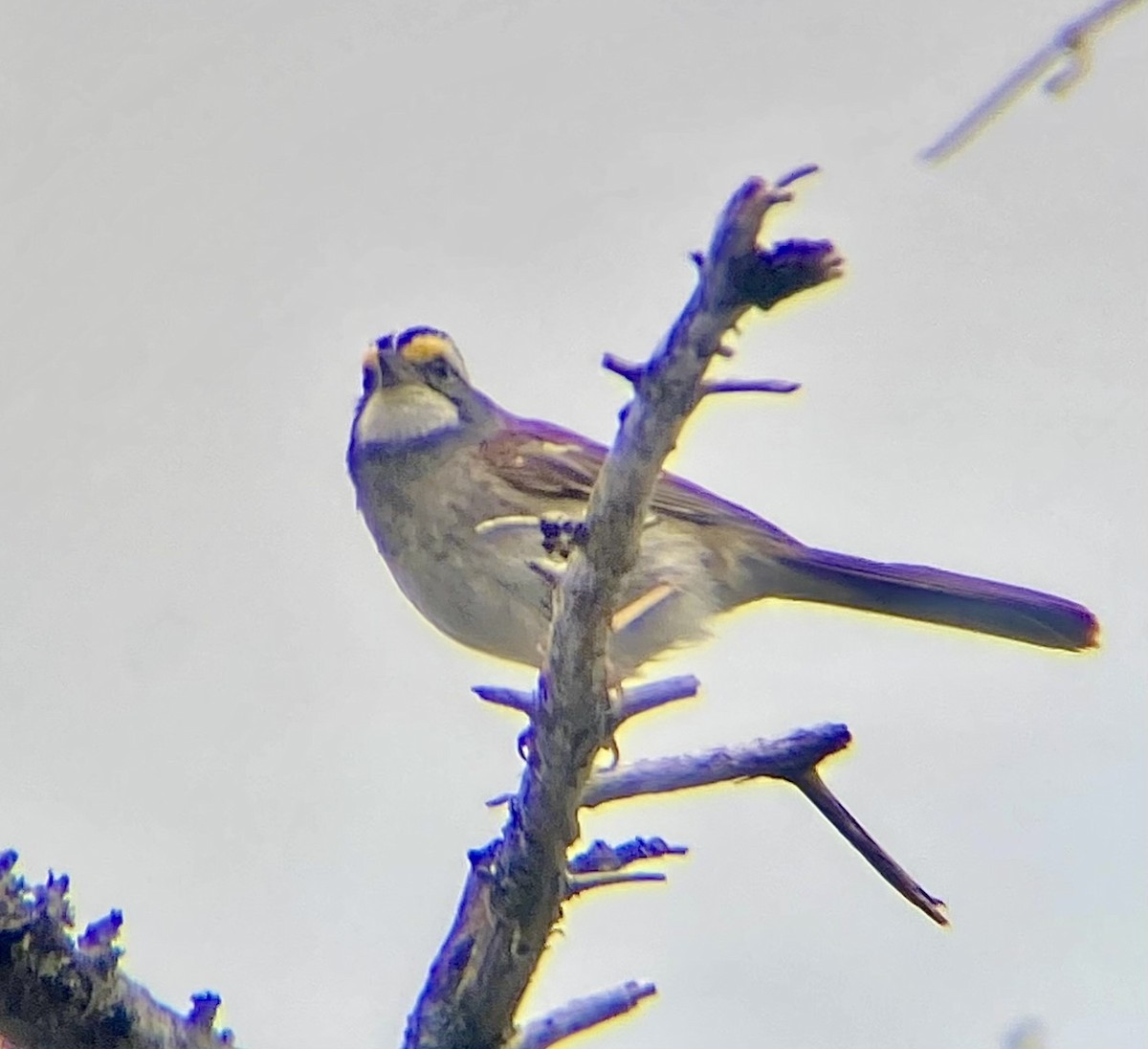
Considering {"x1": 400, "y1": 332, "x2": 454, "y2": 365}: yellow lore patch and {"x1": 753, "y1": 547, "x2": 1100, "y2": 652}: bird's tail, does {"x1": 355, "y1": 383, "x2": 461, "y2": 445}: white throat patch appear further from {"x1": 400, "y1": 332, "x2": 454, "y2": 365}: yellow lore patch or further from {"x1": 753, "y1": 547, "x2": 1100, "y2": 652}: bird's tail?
{"x1": 753, "y1": 547, "x2": 1100, "y2": 652}: bird's tail

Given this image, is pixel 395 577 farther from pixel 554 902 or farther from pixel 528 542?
pixel 554 902

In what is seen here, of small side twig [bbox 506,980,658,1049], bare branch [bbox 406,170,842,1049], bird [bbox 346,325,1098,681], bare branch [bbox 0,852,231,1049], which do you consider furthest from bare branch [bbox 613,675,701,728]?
bird [bbox 346,325,1098,681]

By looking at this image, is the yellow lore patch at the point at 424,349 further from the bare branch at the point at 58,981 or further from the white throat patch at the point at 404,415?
the bare branch at the point at 58,981

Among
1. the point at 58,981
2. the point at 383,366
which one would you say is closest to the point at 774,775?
the point at 58,981

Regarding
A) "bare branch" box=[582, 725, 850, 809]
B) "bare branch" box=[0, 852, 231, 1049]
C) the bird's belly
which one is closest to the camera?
"bare branch" box=[0, 852, 231, 1049]

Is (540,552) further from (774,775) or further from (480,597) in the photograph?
(774,775)

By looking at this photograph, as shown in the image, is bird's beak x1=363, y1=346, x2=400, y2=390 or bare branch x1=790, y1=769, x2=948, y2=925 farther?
bird's beak x1=363, y1=346, x2=400, y2=390

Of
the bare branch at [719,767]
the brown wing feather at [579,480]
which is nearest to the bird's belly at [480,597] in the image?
the brown wing feather at [579,480]
